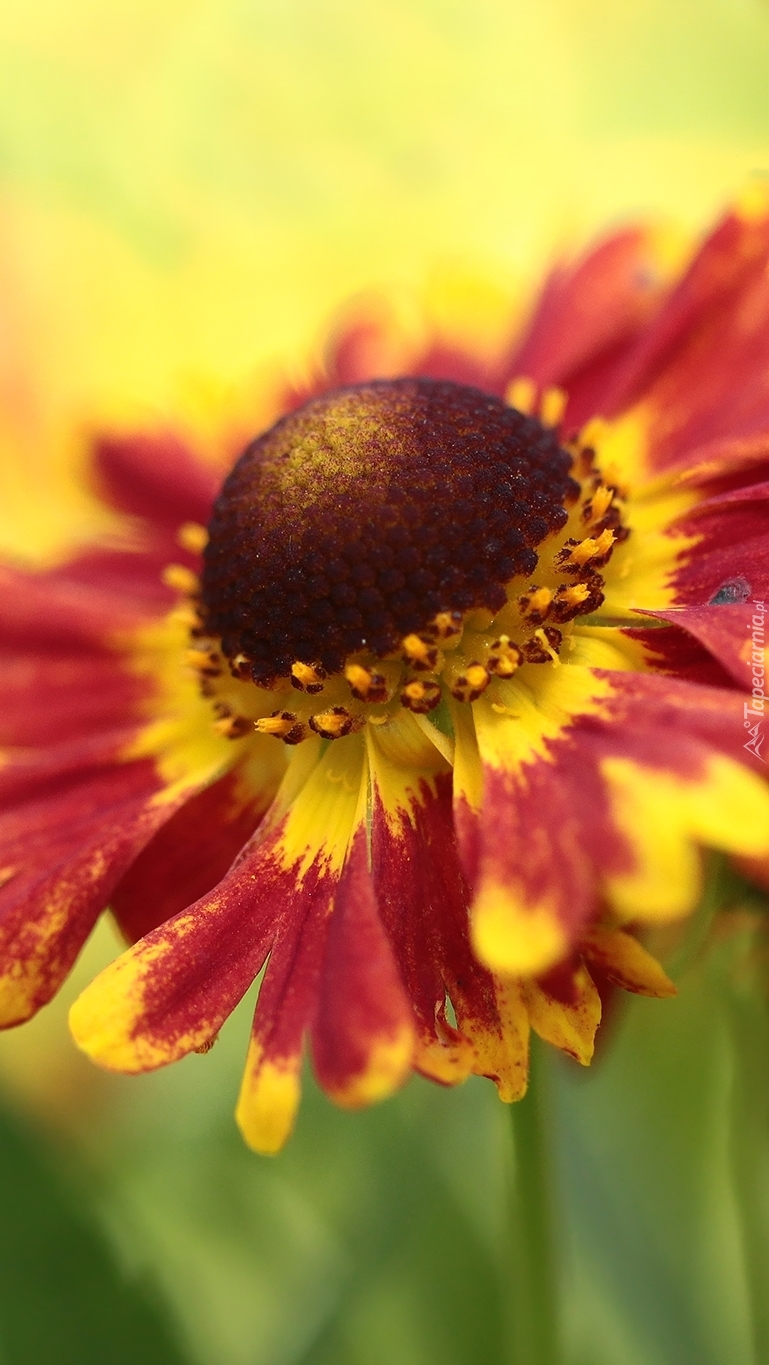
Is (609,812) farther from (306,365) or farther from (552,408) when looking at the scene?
(306,365)

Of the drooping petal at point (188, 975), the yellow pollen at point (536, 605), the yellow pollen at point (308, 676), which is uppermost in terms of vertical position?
the yellow pollen at point (536, 605)

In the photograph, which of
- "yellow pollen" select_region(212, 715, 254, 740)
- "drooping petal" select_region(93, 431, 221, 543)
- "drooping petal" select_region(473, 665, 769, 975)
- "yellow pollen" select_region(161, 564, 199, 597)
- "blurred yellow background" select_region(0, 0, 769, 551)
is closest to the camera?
"drooping petal" select_region(473, 665, 769, 975)

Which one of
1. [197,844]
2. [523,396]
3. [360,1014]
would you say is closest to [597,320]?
[523,396]

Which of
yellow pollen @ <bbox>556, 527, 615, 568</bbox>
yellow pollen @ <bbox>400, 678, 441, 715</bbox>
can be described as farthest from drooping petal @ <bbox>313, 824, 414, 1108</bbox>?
yellow pollen @ <bbox>556, 527, 615, 568</bbox>

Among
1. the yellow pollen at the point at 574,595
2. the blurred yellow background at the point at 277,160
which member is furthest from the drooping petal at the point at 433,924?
the blurred yellow background at the point at 277,160

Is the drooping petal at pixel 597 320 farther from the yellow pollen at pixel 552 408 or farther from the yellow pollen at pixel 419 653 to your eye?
the yellow pollen at pixel 419 653

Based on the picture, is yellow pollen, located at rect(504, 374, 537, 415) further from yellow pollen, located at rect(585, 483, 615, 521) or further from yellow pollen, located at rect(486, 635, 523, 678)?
yellow pollen, located at rect(486, 635, 523, 678)

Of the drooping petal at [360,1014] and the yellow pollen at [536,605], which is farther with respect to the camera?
the yellow pollen at [536,605]
